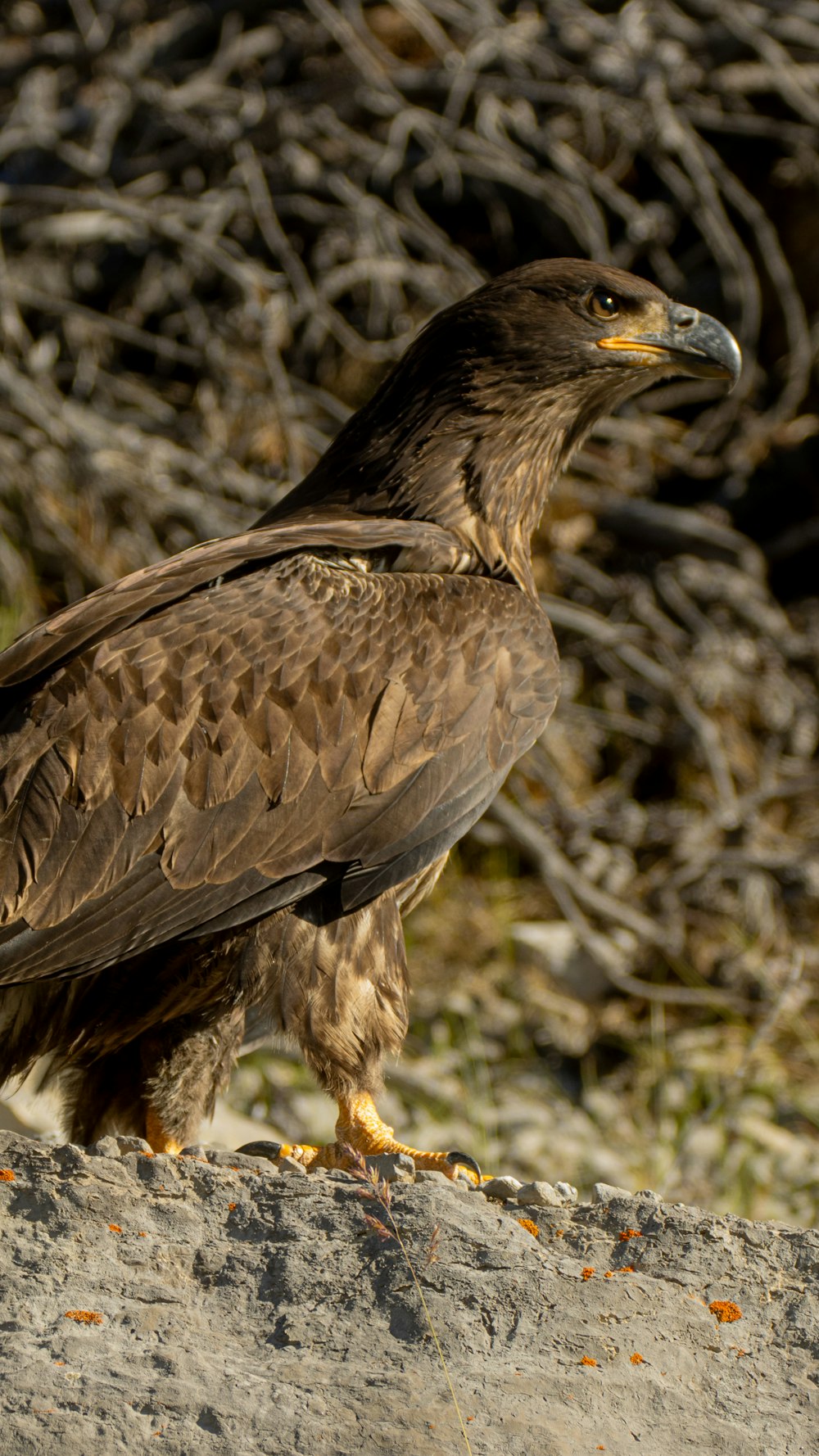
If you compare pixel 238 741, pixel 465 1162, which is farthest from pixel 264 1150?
pixel 238 741

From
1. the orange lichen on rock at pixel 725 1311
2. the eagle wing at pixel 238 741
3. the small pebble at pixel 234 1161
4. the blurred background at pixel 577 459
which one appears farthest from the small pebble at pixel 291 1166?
the blurred background at pixel 577 459

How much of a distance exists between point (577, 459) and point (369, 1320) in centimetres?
533

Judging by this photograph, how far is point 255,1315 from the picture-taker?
7.86ft

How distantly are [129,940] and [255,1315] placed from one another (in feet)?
3.24

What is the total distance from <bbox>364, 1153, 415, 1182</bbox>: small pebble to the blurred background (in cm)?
281

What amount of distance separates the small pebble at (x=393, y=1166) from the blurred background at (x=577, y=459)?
281 centimetres

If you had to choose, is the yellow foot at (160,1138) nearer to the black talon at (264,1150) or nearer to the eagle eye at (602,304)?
the black talon at (264,1150)

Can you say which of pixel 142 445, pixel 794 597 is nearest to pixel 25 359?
pixel 142 445

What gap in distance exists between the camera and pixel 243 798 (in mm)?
3332

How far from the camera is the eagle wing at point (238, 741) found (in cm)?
322

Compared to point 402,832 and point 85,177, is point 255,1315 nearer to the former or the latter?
point 402,832

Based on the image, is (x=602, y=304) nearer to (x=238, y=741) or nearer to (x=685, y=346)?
(x=685, y=346)

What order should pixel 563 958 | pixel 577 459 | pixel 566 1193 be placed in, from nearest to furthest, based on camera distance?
pixel 566 1193 < pixel 563 958 < pixel 577 459

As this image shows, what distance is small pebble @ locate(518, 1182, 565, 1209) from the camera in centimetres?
274
